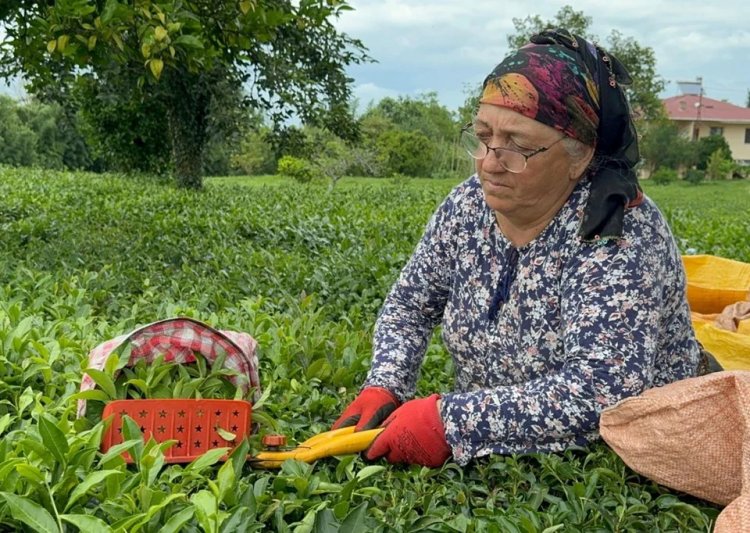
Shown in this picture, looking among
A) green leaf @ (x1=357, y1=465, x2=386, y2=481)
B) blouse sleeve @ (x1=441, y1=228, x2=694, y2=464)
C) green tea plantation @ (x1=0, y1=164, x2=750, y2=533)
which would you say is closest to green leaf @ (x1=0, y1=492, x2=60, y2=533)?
green tea plantation @ (x1=0, y1=164, x2=750, y2=533)

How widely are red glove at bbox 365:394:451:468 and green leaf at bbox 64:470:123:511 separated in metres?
0.63

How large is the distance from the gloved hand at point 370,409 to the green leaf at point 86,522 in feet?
2.59

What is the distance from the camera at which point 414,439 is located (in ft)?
6.28

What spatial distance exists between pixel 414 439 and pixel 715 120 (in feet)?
179

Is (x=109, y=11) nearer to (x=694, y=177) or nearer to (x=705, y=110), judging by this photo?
(x=694, y=177)

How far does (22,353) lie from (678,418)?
1754mm

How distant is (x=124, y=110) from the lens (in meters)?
14.3

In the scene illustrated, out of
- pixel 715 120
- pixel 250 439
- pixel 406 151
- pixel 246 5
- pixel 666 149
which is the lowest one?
pixel 250 439

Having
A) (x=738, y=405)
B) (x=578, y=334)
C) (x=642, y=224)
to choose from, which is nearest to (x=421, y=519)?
(x=578, y=334)

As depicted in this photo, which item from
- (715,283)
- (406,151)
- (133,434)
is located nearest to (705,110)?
(406,151)

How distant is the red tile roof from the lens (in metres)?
51.8

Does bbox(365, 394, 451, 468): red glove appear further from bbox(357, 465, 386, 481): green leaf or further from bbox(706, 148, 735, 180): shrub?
bbox(706, 148, 735, 180): shrub

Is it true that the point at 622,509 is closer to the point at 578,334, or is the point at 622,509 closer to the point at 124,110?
the point at 578,334

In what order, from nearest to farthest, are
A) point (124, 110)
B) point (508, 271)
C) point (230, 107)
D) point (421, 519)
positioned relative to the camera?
point (421, 519)
point (508, 271)
point (230, 107)
point (124, 110)
